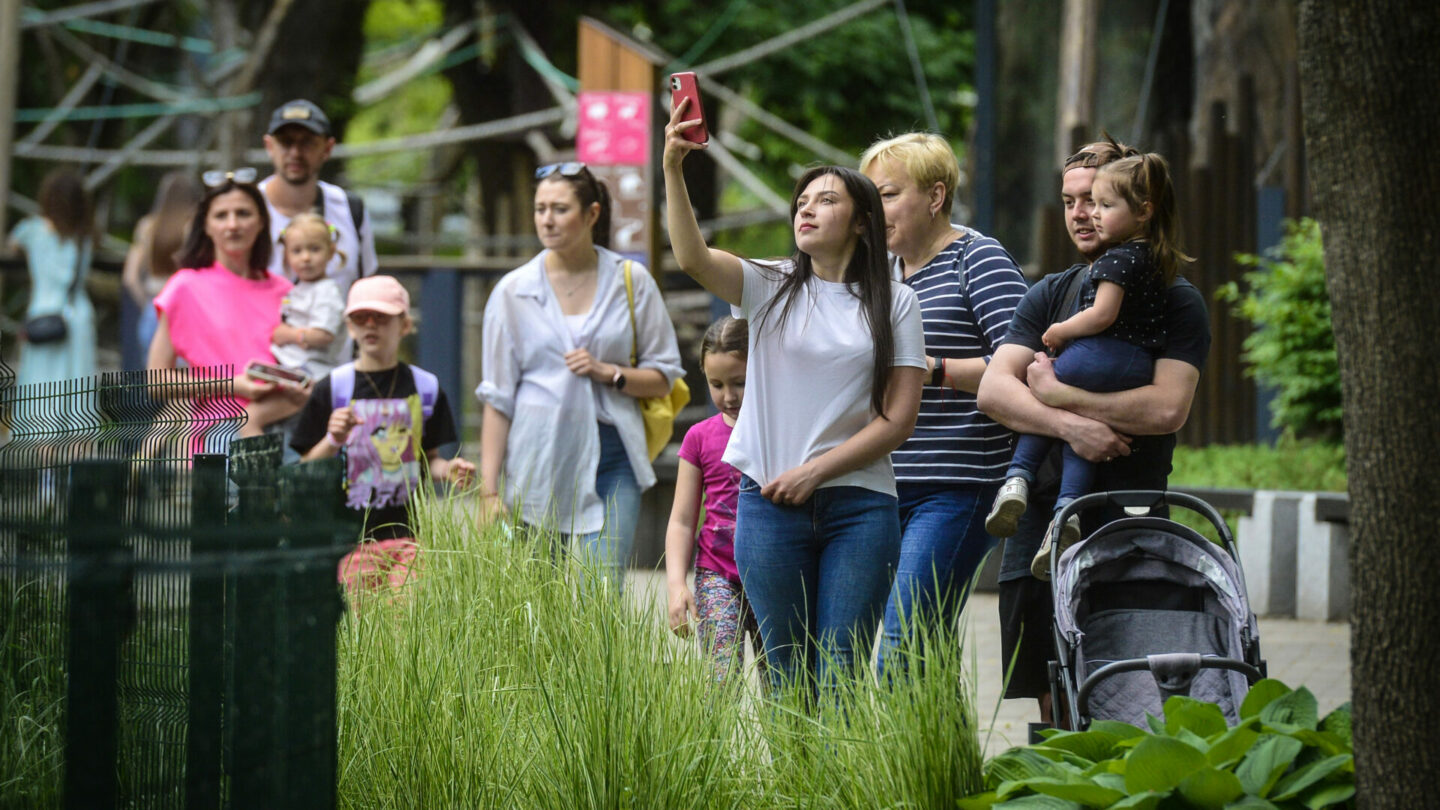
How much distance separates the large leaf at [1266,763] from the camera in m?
2.98

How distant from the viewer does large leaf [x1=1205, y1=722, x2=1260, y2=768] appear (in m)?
3.04

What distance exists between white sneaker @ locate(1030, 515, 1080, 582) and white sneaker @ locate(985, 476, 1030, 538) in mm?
91

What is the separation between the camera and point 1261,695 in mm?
3320

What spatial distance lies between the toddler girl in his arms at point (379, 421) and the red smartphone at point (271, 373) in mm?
144

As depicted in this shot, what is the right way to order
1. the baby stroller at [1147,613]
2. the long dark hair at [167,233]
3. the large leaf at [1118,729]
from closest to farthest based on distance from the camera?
the large leaf at [1118,729], the baby stroller at [1147,613], the long dark hair at [167,233]

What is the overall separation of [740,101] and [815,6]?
273cm

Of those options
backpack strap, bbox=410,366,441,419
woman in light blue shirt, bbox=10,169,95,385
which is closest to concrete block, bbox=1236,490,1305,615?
backpack strap, bbox=410,366,441,419

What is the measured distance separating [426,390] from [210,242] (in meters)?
1.12

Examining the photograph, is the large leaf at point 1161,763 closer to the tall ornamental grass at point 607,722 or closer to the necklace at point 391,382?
the tall ornamental grass at point 607,722

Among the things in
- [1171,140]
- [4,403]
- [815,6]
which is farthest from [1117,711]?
[815,6]

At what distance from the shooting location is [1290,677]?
7102mm

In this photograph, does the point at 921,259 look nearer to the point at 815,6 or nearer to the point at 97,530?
the point at 97,530

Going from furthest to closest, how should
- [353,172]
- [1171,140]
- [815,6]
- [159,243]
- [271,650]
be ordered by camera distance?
[353,172] < [815,6] < [1171,140] < [159,243] < [271,650]

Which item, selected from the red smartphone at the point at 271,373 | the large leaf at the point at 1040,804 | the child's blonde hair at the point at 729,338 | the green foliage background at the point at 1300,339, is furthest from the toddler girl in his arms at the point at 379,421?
the green foliage background at the point at 1300,339
